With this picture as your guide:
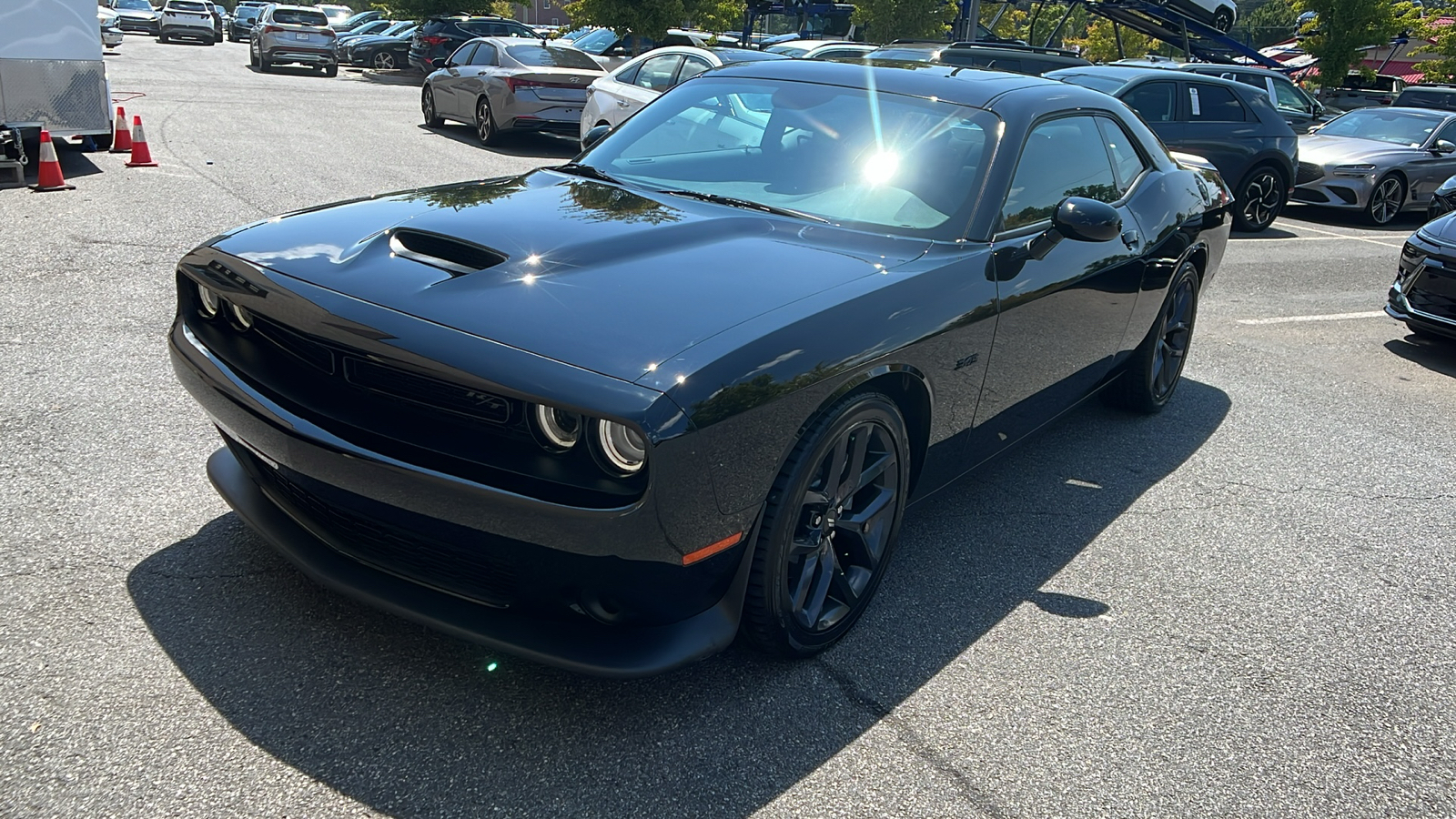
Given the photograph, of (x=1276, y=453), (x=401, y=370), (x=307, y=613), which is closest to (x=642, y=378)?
(x=401, y=370)

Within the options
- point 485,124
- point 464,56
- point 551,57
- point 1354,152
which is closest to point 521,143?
point 485,124

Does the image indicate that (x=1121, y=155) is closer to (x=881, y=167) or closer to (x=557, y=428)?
(x=881, y=167)

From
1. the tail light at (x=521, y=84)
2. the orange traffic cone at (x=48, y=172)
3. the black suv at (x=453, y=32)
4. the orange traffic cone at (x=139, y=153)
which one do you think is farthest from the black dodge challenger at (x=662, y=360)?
the black suv at (x=453, y=32)

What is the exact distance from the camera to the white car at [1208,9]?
2314 centimetres

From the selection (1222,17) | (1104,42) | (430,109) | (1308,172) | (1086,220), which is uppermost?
(1222,17)

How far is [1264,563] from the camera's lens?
391cm

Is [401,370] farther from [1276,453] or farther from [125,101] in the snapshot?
[125,101]

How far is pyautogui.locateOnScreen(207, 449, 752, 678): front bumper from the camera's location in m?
2.46

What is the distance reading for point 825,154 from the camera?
379 cm

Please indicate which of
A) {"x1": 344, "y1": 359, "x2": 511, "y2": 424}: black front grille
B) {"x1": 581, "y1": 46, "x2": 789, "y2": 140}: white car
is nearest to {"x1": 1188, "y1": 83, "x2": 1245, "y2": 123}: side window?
{"x1": 581, "y1": 46, "x2": 789, "y2": 140}: white car

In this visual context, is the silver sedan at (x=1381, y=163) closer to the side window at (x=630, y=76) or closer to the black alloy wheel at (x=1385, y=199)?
the black alloy wheel at (x=1385, y=199)

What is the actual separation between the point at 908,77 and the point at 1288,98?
14.6m

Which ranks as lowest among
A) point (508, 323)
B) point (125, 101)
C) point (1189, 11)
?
point (125, 101)

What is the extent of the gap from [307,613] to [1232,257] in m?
9.23
